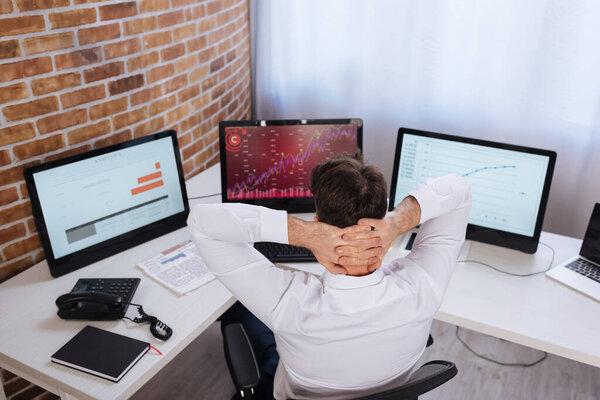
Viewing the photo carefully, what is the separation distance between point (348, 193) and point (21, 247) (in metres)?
1.29

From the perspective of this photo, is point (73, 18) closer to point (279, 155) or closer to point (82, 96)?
point (82, 96)

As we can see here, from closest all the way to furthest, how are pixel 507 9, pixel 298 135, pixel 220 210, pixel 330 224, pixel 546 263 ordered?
pixel 330 224 → pixel 220 210 → pixel 546 263 → pixel 298 135 → pixel 507 9

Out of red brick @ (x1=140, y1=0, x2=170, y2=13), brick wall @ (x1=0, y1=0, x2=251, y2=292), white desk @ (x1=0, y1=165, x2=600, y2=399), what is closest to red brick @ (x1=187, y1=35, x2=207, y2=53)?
brick wall @ (x1=0, y1=0, x2=251, y2=292)

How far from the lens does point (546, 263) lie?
191 centimetres

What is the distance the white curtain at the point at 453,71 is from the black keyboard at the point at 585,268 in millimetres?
653

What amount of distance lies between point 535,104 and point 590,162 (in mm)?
362

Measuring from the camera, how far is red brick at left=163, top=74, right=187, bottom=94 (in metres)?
2.27

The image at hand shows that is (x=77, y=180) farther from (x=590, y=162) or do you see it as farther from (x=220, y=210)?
(x=590, y=162)

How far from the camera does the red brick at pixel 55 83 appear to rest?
1.72m

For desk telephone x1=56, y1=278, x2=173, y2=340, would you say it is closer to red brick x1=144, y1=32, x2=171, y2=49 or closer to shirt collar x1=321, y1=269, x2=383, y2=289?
shirt collar x1=321, y1=269, x2=383, y2=289

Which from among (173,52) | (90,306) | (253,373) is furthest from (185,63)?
(253,373)

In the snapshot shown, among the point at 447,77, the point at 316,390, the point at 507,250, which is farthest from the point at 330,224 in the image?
the point at 447,77

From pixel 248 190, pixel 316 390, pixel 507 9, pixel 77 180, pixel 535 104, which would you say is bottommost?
pixel 316 390

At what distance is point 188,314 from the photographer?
161 centimetres
